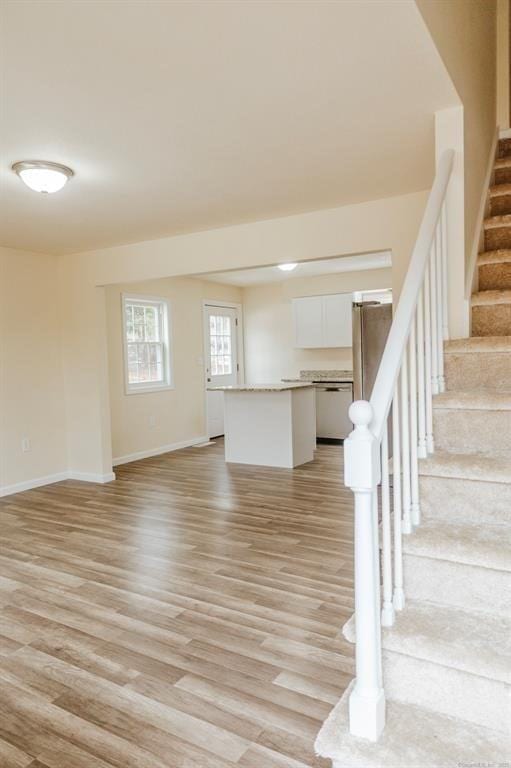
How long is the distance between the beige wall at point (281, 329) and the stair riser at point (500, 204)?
4.03 metres

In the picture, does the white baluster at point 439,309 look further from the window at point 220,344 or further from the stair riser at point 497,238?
the window at point 220,344

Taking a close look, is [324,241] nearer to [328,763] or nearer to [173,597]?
[173,597]

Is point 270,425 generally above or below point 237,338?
below

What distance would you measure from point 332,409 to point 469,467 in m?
5.43

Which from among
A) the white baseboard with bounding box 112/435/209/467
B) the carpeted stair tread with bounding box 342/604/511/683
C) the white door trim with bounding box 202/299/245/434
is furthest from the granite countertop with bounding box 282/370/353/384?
the carpeted stair tread with bounding box 342/604/511/683

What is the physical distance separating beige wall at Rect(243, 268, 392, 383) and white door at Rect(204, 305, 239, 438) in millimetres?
301

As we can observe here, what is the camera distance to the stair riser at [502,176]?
359cm

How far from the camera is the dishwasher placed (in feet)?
23.7

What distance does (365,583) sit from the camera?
138cm

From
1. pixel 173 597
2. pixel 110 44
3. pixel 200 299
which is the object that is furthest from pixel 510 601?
pixel 200 299

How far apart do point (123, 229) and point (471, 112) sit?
2.92 m

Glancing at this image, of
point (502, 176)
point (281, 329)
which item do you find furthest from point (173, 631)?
point (281, 329)

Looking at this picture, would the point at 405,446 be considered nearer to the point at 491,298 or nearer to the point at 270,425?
the point at 491,298

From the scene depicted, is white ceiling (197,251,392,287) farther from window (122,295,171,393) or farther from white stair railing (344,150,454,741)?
white stair railing (344,150,454,741)
